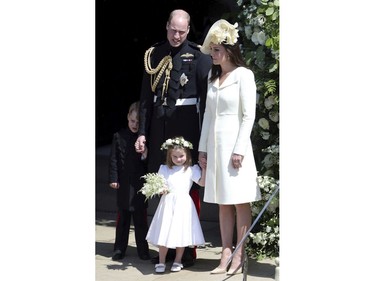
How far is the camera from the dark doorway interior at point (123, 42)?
12.5 meters

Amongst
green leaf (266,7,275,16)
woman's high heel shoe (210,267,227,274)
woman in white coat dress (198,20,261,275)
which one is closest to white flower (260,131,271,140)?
woman in white coat dress (198,20,261,275)

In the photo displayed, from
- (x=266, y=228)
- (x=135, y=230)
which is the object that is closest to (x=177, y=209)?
(x=135, y=230)

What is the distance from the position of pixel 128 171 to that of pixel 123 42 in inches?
223

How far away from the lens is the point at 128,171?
8.33 metres

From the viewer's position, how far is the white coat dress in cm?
758

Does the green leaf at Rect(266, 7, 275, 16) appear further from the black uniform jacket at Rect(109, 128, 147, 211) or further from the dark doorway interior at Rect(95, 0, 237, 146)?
the dark doorway interior at Rect(95, 0, 237, 146)

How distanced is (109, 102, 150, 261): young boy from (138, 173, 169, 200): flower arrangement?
0.46 meters

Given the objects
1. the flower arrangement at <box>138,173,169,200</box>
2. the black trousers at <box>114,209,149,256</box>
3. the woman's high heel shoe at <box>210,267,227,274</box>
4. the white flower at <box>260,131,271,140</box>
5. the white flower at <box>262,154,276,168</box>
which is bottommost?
the woman's high heel shoe at <box>210,267,227,274</box>

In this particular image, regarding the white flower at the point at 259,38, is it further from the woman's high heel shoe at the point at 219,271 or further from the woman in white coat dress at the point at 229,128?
the woman's high heel shoe at the point at 219,271

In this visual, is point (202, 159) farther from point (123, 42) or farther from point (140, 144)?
point (123, 42)

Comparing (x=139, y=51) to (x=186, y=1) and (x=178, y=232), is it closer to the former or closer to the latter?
(x=186, y=1)

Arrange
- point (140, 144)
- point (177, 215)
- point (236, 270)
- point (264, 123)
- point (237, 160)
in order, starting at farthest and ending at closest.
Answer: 1. point (264, 123)
2. point (140, 144)
3. point (177, 215)
4. point (236, 270)
5. point (237, 160)

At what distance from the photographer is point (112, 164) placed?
8359mm
